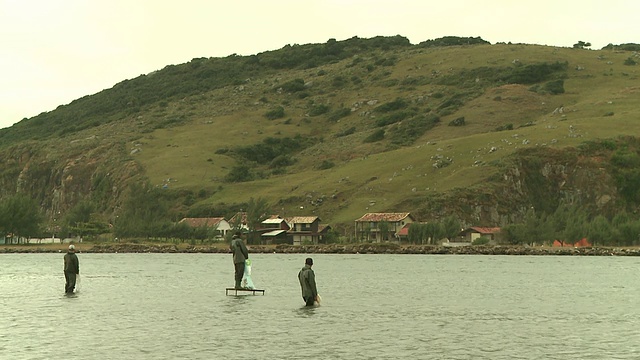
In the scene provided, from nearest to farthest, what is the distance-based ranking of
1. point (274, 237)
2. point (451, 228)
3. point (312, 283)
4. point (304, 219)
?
point (312, 283) < point (451, 228) < point (304, 219) < point (274, 237)

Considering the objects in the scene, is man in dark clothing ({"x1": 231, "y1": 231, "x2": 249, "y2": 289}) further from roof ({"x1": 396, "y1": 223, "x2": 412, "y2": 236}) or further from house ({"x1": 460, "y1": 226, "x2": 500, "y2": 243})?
house ({"x1": 460, "y1": 226, "x2": 500, "y2": 243})

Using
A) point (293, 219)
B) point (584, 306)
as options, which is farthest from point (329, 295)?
point (293, 219)

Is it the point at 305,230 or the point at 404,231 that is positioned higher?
the point at 305,230

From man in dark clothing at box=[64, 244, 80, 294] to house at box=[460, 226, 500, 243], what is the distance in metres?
Answer: 127

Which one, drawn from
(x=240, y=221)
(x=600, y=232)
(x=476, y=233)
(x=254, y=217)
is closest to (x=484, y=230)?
(x=476, y=233)

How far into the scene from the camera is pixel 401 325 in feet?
135

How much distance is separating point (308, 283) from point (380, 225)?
425 ft

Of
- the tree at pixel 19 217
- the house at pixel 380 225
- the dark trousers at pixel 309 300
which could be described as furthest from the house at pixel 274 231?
the dark trousers at pixel 309 300

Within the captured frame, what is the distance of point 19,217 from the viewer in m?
184

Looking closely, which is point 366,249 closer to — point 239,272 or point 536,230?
point 536,230

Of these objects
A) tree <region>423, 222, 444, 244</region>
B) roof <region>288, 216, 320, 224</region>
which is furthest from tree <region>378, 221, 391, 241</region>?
roof <region>288, 216, 320, 224</region>

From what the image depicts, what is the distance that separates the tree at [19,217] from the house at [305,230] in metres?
51.0

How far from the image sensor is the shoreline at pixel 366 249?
15100cm

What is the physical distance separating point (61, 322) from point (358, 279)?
132 ft
